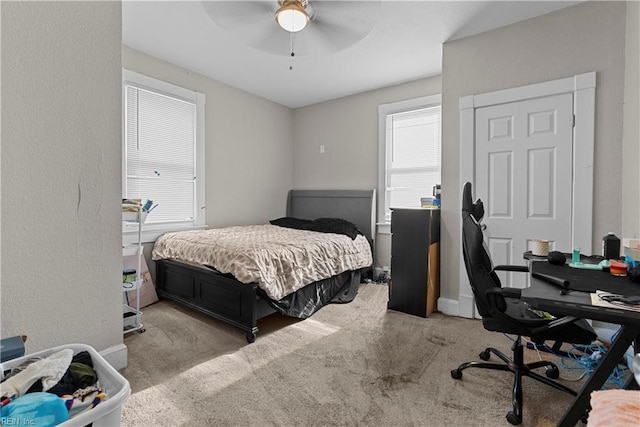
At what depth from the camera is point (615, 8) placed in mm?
2303

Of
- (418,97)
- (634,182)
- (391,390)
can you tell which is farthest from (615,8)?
(391,390)

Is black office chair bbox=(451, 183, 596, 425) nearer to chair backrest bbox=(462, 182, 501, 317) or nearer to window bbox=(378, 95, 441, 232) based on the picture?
chair backrest bbox=(462, 182, 501, 317)

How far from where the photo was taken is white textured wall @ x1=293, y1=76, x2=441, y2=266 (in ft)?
14.3

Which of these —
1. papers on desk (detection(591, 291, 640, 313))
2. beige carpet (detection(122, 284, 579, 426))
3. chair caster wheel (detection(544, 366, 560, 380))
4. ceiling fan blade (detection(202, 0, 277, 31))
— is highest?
ceiling fan blade (detection(202, 0, 277, 31))

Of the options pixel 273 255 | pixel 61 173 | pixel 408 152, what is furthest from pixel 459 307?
pixel 61 173

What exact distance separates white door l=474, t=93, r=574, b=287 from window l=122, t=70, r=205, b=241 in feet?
10.7

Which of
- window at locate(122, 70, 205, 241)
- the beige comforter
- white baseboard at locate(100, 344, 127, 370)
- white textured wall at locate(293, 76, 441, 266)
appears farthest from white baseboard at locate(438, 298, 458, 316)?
window at locate(122, 70, 205, 241)

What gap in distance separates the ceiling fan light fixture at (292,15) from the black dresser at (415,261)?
1.88 metres

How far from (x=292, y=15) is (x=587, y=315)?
2147 millimetres

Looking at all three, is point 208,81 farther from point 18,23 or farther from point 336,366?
point 336,366

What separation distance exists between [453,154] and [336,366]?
222cm

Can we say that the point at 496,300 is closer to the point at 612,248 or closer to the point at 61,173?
the point at 612,248

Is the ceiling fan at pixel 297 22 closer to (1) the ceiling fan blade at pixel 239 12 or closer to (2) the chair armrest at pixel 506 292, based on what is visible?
(1) the ceiling fan blade at pixel 239 12

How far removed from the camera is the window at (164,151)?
11.0 feet
